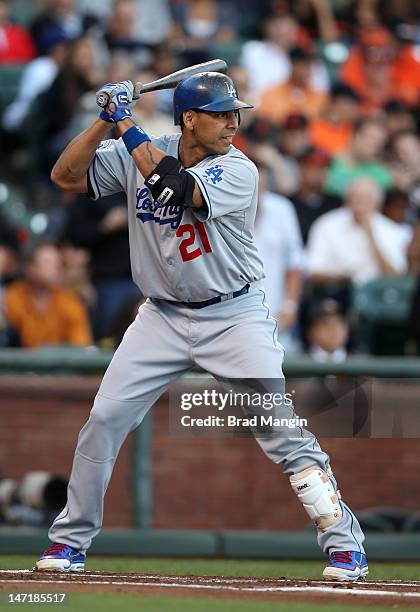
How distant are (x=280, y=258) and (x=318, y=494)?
3761mm

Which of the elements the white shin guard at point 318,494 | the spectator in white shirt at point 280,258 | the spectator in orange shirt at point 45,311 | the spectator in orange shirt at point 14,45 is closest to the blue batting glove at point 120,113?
the white shin guard at point 318,494

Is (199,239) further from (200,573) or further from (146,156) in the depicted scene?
(200,573)

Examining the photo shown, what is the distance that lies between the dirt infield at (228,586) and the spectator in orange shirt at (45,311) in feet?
10.3

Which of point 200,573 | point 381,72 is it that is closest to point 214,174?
point 200,573

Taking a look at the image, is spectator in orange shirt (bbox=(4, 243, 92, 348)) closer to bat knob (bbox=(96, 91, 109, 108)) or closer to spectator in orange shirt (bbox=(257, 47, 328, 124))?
spectator in orange shirt (bbox=(257, 47, 328, 124))

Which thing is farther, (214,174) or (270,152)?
(270,152)

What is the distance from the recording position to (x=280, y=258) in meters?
8.55

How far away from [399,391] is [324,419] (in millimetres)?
596

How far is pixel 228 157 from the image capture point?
5043 mm

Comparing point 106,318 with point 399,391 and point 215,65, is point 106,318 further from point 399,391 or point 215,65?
point 215,65

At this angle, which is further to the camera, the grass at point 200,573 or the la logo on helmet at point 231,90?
the la logo on helmet at point 231,90

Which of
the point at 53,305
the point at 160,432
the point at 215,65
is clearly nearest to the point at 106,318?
the point at 53,305

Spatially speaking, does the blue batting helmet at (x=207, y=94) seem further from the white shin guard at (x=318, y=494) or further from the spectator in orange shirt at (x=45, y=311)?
the spectator in orange shirt at (x=45, y=311)

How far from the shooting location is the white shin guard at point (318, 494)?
4.93 meters
